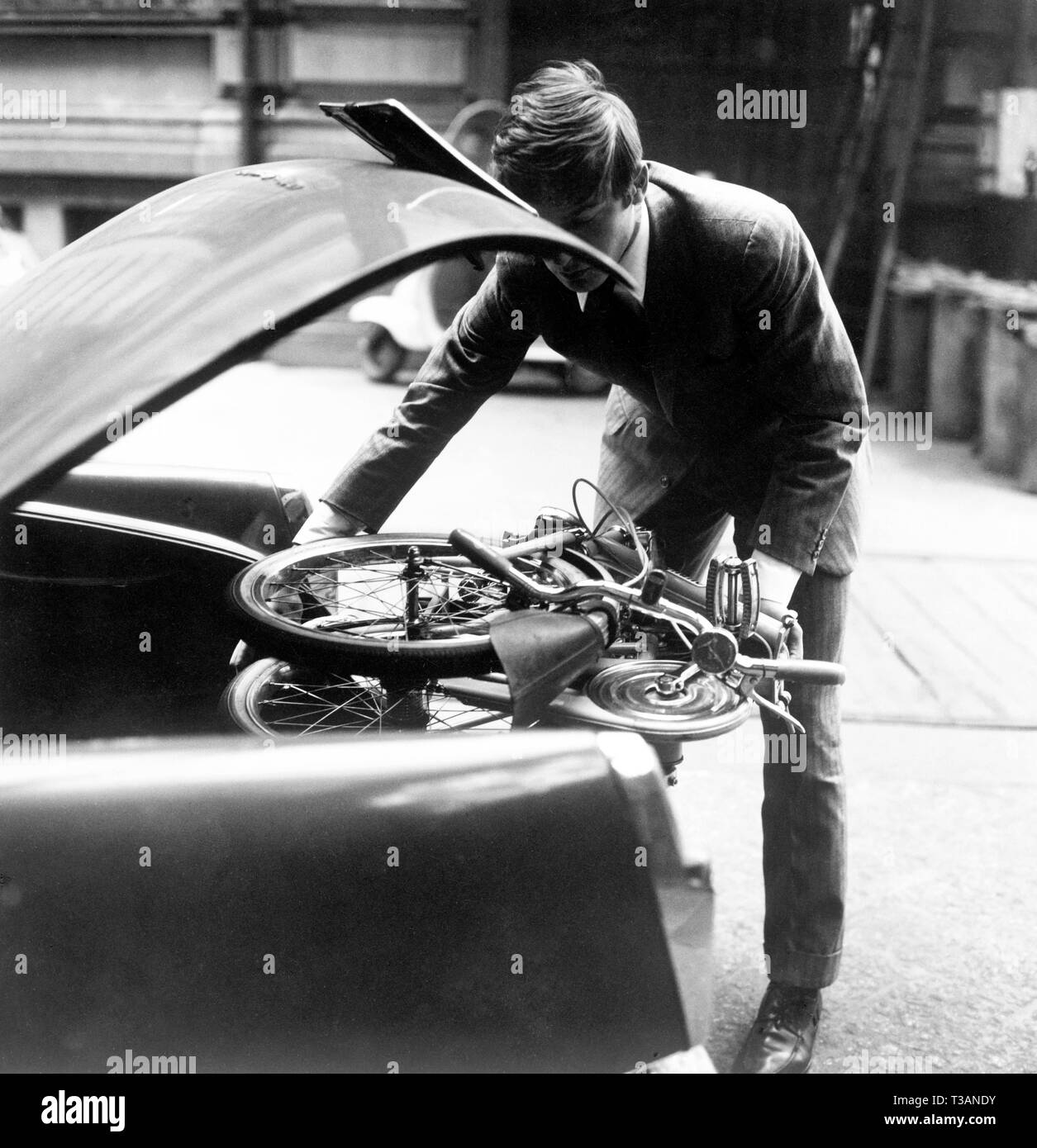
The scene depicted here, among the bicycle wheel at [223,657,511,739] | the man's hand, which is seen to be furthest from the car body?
the man's hand

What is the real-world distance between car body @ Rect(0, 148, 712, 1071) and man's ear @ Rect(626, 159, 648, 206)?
1.84ft

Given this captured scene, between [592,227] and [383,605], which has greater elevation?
[592,227]

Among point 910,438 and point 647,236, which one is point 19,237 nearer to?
point 910,438

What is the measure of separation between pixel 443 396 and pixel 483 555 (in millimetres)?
639

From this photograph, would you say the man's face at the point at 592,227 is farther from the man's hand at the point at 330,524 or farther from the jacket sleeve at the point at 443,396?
the man's hand at the point at 330,524

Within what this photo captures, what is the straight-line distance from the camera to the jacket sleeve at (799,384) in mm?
2039

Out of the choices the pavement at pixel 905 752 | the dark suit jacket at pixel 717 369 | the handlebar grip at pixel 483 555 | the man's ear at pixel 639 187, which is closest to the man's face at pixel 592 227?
the man's ear at pixel 639 187

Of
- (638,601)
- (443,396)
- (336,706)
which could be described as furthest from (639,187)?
(336,706)

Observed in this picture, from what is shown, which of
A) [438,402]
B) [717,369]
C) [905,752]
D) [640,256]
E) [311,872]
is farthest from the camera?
[905,752]

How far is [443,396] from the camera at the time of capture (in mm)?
2279

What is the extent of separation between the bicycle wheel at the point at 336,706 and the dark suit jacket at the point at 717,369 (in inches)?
15.6

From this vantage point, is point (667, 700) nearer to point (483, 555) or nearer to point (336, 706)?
point (483, 555)

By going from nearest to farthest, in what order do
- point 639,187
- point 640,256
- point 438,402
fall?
point 639,187 → point 640,256 → point 438,402

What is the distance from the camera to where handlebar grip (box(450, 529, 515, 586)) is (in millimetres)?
1707
